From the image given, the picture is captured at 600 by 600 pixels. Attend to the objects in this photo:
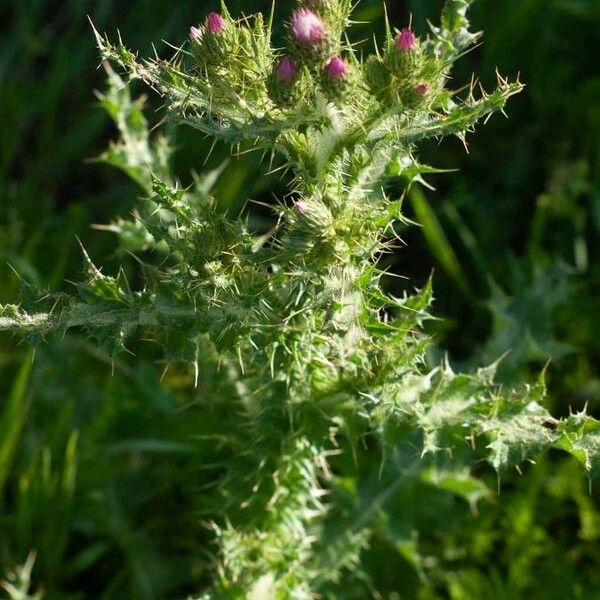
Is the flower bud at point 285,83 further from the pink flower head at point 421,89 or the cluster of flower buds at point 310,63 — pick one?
the pink flower head at point 421,89

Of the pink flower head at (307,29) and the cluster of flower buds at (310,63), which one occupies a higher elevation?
the pink flower head at (307,29)

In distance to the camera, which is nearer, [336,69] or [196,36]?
[336,69]

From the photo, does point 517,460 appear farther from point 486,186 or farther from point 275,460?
point 486,186

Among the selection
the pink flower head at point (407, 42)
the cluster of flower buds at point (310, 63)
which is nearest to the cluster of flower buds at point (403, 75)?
the pink flower head at point (407, 42)

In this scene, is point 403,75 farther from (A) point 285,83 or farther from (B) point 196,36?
(B) point 196,36

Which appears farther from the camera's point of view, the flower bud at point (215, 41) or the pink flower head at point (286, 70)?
the flower bud at point (215, 41)

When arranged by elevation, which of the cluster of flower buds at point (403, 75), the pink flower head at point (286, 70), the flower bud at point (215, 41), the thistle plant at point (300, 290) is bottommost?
the thistle plant at point (300, 290)

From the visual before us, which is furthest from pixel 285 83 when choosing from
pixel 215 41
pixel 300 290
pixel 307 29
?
pixel 300 290
